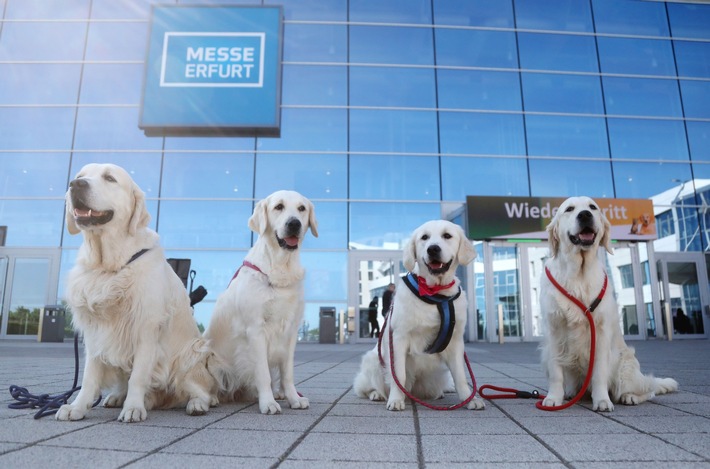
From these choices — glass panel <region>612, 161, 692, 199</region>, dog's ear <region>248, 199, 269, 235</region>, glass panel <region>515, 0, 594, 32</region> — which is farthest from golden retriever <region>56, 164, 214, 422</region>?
glass panel <region>515, 0, 594, 32</region>

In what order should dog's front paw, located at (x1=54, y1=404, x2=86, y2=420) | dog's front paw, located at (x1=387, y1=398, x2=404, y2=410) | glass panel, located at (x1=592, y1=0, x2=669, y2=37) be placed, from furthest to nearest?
glass panel, located at (x1=592, y1=0, x2=669, y2=37) → dog's front paw, located at (x1=387, y1=398, x2=404, y2=410) → dog's front paw, located at (x1=54, y1=404, x2=86, y2=420)

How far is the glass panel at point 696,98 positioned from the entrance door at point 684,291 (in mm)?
5725

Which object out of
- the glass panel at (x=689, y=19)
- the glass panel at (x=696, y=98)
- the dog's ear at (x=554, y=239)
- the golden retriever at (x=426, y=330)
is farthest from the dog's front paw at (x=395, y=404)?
the glass panel at (x=689, y=19)

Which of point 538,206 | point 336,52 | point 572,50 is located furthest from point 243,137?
point 572,50

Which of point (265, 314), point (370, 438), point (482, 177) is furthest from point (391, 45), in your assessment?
point (370, 438)

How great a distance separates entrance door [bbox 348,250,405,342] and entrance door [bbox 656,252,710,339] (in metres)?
9.19

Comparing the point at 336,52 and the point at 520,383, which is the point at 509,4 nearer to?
the point at 336,52

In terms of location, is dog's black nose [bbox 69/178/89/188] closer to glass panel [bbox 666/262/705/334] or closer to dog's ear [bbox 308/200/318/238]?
dog's ear [bbox 308/200/318/238]

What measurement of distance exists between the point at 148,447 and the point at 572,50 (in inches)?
807

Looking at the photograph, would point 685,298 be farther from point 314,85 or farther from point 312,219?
point 312,219

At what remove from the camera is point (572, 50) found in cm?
1816

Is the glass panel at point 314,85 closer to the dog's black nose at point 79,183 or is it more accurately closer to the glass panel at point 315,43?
the glass panel at point 315,43

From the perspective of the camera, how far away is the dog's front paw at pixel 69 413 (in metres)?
2.60

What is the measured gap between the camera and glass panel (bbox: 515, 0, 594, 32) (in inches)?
722
